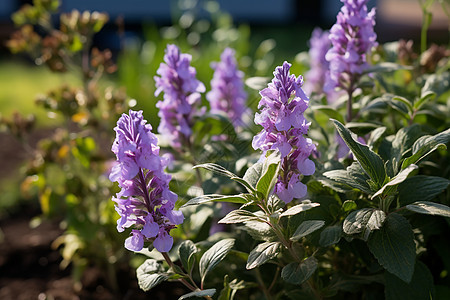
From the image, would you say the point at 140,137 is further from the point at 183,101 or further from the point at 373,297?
the point at 373,297

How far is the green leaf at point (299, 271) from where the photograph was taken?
1.00m

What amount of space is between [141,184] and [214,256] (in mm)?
213

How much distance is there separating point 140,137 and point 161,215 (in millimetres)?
164

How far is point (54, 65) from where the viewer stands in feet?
6.40

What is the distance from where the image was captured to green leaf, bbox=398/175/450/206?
1048mm

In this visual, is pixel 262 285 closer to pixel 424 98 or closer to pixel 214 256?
pixel 214 256

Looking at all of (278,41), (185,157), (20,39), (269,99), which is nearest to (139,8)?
(278,41)

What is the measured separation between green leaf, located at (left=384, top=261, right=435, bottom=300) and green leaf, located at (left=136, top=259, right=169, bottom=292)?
0.45 m

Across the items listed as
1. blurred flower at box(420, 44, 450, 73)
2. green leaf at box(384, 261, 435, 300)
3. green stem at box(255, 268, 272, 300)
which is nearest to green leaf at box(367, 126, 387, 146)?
green leaf at box(384, 261, 435, 300)

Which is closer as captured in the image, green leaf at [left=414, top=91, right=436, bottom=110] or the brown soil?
green leaf at [left=414, top=91, right=436, bottom=110]

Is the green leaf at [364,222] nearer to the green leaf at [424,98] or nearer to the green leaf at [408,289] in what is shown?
the green leaf at [408,289]

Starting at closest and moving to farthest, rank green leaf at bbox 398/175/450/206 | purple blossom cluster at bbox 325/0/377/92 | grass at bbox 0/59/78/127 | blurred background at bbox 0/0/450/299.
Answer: green leaf at bbox 398/175/450/206
purple blossom cluster at bbox 325/0/377/92
blurred background at bbox 0/0/450/299
grass at bbox 0/59/78/127

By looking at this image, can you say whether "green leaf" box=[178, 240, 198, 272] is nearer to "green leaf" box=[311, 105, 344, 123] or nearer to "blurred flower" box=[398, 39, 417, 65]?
"green leaf" box=[311, 105, 344, 123]

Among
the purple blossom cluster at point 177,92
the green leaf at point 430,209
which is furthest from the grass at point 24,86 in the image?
the green leaf at point 430,209
